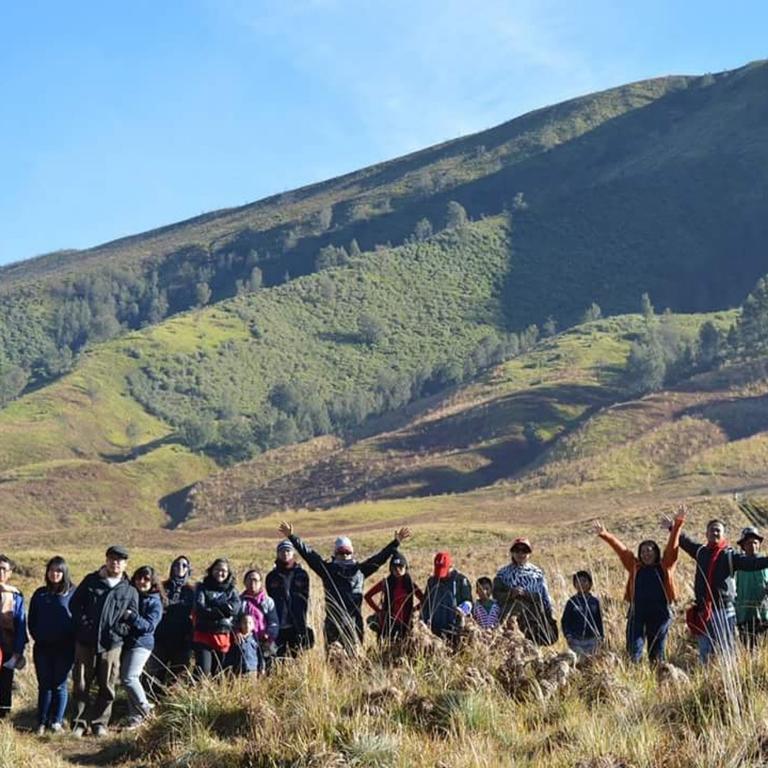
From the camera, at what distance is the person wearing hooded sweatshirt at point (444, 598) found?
10039 millimetres

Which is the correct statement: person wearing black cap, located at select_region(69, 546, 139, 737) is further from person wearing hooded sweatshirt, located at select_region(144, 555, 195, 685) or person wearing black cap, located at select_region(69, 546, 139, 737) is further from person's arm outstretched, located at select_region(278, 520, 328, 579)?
person's arm outstretched, located at select_region(278, 520, 328, 579)

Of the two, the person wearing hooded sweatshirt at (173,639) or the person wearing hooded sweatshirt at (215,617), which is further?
the person wearing hooded sweatshirt at (173,639)

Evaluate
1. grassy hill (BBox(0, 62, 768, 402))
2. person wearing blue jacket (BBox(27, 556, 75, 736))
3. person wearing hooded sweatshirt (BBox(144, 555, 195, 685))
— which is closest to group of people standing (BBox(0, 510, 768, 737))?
person wearing blue jacket (BBox(27, 556, 75, 736))

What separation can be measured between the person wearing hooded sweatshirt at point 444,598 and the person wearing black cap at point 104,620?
2.48m

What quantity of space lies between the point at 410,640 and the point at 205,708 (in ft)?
5.42

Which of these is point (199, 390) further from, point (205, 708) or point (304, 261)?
point (205, 708)

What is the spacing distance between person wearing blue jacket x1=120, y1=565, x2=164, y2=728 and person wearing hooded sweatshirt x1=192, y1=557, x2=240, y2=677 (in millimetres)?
354

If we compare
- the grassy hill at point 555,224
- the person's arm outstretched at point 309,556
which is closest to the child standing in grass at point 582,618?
the person's arm outstretched at point 309,556

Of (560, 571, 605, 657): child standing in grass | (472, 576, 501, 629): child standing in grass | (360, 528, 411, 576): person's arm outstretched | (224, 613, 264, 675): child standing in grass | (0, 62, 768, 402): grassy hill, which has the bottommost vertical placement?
(560, 571, 605, 657): child standing in grass

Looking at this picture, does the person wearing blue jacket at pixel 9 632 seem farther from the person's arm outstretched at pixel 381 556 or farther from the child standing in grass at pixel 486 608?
Answer: the child standing in grass at pixel 486 608

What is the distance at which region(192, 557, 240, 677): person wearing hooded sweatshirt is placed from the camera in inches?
372

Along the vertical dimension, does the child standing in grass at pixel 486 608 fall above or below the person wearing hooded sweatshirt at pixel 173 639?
below

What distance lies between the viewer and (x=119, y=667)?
9453 millimetres

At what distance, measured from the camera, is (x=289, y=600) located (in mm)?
10523
